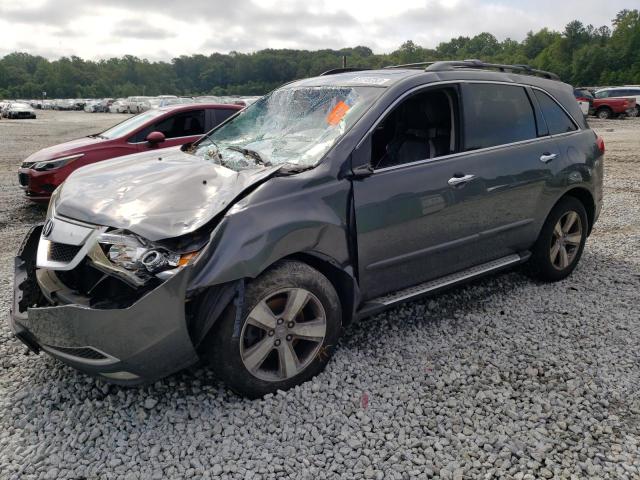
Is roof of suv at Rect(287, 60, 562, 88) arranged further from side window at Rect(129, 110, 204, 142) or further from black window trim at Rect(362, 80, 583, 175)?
side window at Rect(129, 110, 204, 142)

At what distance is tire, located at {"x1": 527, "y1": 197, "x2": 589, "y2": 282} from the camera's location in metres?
4.30

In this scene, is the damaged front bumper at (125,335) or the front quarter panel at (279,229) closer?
the damaged front bumper at (125,335)

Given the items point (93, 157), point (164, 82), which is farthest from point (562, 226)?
point (164, 82)

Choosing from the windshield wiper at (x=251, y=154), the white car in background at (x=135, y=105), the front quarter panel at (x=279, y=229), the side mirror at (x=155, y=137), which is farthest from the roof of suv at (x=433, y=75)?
the white car in background at (x=135, y=105)

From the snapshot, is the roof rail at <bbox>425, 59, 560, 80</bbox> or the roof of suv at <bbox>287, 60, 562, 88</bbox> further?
the roof rail at <bbox>425, 59, 560, 80</bbox>

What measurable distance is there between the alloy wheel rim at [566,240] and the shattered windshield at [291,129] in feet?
7.14

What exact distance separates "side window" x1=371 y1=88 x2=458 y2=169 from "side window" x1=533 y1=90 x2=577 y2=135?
106 cm

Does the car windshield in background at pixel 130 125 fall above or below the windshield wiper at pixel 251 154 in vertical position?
above

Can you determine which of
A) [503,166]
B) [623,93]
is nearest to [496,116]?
[503,166]

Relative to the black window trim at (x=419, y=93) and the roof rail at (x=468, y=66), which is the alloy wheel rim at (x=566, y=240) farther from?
the black window trim at (x=419, y=93)

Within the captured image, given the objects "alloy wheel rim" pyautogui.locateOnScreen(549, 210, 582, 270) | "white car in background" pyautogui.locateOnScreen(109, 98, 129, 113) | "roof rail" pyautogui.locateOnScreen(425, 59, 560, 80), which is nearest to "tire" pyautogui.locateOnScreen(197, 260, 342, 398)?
"roof rail" pyautogui.locateOnScreen(425, 59, 560, 80)

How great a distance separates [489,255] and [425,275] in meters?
0.73

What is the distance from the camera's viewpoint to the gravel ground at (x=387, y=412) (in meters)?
2.39

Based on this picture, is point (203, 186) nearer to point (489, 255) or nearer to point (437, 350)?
point (437, 350)
